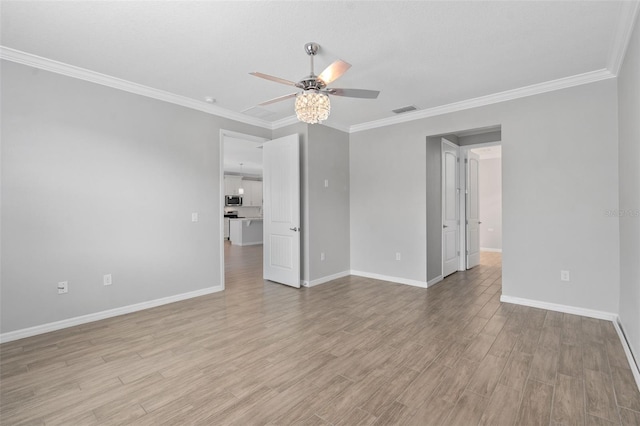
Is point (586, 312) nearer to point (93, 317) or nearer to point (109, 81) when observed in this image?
point (93, 317)

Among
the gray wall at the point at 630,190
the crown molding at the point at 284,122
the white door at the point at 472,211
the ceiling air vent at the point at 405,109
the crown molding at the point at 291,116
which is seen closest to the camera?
the gray wall at the point at 630,190

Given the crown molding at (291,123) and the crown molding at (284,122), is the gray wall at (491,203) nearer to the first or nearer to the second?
the crown molding at (291,123)

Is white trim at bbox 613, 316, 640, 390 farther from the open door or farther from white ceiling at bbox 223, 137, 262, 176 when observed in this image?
white ceiling at bbox 223, 137, 262, 176

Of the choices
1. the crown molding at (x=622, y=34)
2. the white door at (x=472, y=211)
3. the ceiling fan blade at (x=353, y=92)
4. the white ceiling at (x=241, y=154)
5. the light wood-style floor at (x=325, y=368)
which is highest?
the white ceiling at (x=241, y=154)

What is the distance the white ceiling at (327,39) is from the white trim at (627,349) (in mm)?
2606

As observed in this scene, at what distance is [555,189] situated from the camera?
362cm

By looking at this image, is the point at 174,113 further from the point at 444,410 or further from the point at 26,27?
the point at 444,410

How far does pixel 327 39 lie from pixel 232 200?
35.5 ft

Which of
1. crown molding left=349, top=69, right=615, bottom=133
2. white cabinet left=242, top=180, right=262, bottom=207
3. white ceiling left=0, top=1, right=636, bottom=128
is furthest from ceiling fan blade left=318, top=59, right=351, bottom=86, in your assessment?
white cabinet left=242, top=180, right=262, bottom=207

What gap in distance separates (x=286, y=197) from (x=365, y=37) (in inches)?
108

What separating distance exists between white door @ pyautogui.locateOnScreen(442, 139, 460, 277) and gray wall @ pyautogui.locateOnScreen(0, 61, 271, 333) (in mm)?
3808

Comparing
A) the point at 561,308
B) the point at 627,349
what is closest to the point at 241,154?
the point at 561,308

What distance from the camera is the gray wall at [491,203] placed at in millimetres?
8438

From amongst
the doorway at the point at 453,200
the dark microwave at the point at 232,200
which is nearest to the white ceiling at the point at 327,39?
the doorway at the point at 453,200
